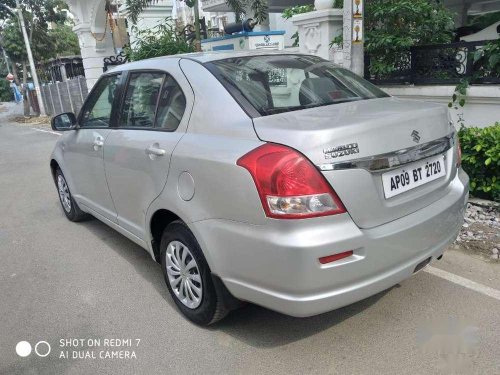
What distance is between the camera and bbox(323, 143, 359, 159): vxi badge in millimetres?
2164

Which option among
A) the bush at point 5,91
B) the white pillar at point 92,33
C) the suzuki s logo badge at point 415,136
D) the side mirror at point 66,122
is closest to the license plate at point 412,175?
the suzuki s logo badge at point 415,136

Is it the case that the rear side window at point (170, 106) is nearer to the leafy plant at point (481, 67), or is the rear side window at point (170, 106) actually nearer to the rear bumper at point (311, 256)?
the rear bumper at point (311, 256)

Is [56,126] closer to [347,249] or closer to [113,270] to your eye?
[113,270]

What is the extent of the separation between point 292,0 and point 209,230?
39.8 ft

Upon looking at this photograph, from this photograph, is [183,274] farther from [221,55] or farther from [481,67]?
[481,67]

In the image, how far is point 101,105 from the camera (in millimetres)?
3949

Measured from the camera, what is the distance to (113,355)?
2.71 m

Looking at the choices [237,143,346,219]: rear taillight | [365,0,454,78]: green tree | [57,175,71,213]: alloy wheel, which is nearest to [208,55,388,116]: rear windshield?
[237,143,346,219]: rear taillight

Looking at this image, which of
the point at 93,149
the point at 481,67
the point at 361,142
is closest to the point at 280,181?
the point at 361,142

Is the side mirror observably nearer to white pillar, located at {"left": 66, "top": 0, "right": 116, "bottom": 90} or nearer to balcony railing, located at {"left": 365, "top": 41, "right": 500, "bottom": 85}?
balcony railing, located at {"left": 365, "top": 41, "right": 500, "bottom": 85}

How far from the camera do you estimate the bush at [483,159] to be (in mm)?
4234

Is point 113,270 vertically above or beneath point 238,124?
beneath

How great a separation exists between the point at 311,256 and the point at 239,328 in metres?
1.01

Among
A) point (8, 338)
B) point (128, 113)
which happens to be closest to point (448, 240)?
point (128, 113)
